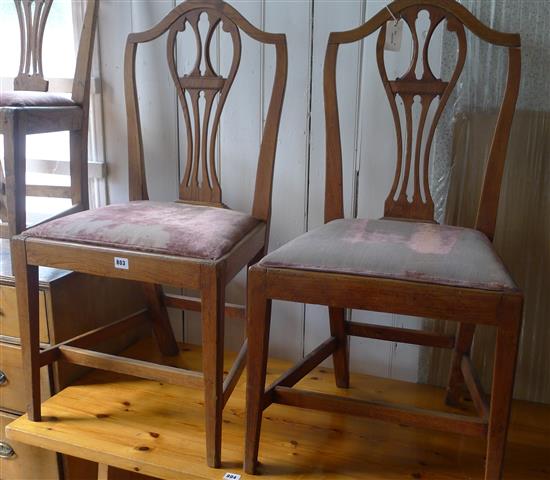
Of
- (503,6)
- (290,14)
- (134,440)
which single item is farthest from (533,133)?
(134,440)

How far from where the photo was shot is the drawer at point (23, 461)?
1346 millimetres

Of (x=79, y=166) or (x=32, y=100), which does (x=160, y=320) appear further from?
(x=32, y=100)

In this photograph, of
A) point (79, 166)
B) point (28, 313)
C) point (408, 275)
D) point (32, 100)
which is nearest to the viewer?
point (408, 275)

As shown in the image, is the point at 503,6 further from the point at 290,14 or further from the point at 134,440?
the point at 134,440

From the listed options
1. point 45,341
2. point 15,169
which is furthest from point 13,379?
point 15,169

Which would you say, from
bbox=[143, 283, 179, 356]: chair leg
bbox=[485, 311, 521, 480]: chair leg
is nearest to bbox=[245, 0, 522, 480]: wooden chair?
bbox=[485, 311, 521, 480]: chair leg

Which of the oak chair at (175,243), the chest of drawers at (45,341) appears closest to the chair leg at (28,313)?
the oak chair at (175,243)

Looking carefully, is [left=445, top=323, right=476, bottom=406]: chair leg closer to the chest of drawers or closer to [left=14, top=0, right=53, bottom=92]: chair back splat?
the chest of drawers

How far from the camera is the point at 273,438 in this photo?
1223 mm

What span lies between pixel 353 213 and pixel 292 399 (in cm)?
52

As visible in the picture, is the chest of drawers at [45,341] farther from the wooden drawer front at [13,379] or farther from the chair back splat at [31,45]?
the chair back splat at [31,45]

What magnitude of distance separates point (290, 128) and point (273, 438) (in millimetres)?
700

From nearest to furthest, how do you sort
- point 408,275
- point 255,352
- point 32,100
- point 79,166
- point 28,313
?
point 408,275, point 255,352, point 28,313, point 32,100, point 79,166

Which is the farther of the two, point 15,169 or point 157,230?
point 15,169
